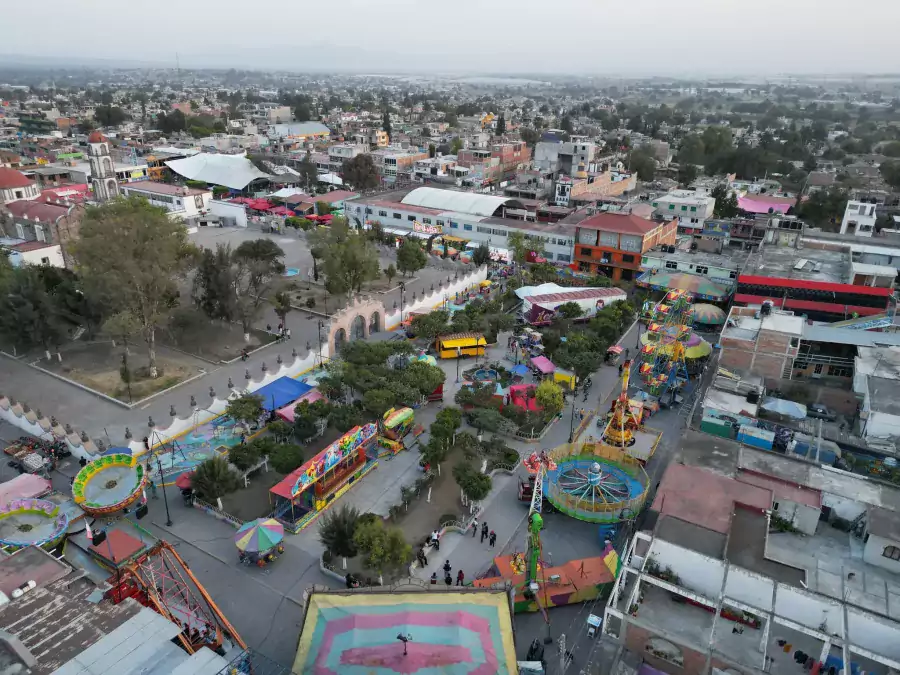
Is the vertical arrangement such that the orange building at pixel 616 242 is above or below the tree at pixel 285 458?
above

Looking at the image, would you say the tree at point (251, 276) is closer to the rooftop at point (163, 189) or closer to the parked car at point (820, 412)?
the rooftop at point (163, 189)

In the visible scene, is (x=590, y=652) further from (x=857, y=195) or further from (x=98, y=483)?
(x=857, y=195)

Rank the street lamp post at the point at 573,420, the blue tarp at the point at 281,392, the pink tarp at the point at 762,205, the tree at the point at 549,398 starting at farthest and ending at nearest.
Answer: the pink tarp at the point at 762,205
the blue tarp at the point at 281,392
the tree at the point at 549,398
the street lamp post at the point at 573,420

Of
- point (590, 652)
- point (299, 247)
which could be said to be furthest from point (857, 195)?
point (590, 652)

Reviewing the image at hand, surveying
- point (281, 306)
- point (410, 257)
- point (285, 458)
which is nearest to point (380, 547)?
point (285, 458)

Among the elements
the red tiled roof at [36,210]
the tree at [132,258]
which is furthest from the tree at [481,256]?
the red tiled roof at [36,210]

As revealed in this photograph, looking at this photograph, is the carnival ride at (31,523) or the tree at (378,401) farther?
the tree at (378,401)
